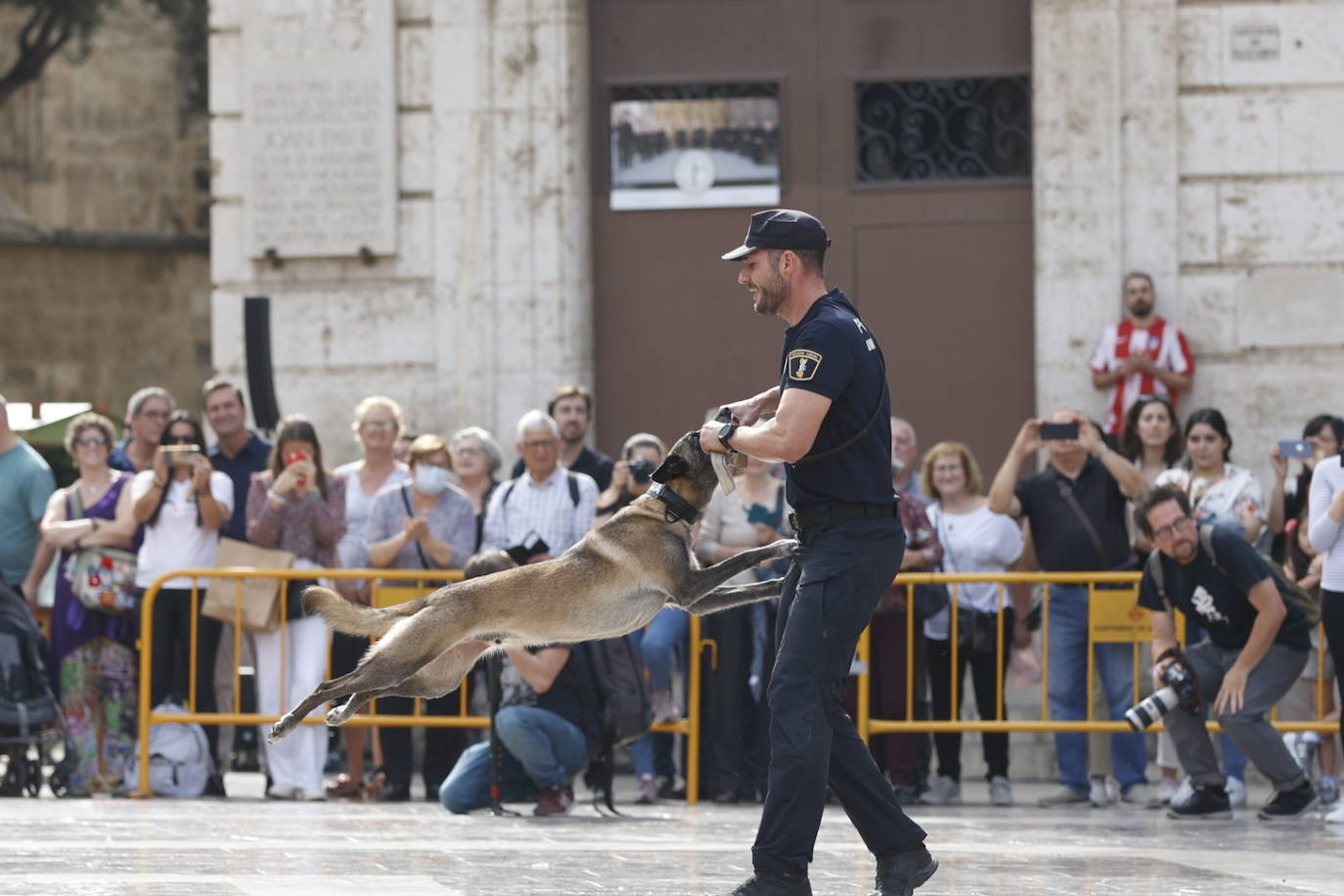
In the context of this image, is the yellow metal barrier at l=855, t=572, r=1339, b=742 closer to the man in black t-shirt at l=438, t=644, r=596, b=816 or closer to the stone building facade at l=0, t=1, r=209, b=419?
the man in black t-shirt at l=438, t=644, r=596, b=816

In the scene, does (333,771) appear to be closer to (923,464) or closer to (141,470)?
(141,470)

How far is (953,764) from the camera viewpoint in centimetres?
1229

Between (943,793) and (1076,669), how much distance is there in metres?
0.98

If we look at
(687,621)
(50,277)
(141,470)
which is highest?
(50,277)

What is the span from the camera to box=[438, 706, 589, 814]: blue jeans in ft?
37.2

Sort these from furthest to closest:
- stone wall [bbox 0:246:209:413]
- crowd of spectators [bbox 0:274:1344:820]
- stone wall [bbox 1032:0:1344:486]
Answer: stone wall [bbox 0:246:209:413] < stone wall [bbox 1032:0:1344:486] < crowd of spectators [bbox 0:274:1344:820]

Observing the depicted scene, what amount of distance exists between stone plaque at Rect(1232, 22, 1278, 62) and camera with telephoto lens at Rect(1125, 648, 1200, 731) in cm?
483

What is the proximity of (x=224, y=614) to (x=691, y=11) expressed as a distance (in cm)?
550

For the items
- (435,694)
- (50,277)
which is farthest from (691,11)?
(50,277)

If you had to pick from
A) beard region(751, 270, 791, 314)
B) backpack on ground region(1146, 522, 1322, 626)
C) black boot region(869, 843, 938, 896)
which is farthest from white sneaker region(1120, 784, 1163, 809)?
beard region(751, 270, 791, 314)

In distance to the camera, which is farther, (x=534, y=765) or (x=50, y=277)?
(x=50, y=277)

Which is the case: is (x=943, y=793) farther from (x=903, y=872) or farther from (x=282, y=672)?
(x=903, y=872)

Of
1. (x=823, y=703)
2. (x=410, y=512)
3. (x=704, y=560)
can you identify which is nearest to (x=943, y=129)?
(x=704, y=560)

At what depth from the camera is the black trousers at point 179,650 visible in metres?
12.4
